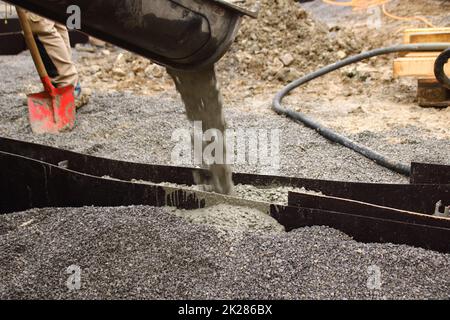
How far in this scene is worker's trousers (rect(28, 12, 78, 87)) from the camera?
4.41 meters

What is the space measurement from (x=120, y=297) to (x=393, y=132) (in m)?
2.82

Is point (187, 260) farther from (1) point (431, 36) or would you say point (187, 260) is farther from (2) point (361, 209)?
(1) point (431, 36)

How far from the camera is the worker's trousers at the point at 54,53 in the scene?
441 cm

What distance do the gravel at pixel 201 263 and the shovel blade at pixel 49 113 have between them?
2091 mm

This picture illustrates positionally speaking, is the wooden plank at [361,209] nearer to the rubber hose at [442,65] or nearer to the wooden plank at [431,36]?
the rubber hose at [442,65]

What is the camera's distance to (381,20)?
29.1 ft

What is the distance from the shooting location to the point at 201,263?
74.2 inches

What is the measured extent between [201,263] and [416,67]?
3204mm

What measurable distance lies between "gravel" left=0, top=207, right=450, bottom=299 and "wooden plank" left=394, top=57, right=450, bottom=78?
9.14 feet

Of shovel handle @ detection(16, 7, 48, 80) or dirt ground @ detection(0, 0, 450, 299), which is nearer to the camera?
dirt ground @ detection(0, 0, 450, 299)

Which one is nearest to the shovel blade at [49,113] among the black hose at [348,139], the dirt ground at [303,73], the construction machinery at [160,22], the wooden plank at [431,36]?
the dirt ground at [303,73]

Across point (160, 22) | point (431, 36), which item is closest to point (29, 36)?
point (160, 22)

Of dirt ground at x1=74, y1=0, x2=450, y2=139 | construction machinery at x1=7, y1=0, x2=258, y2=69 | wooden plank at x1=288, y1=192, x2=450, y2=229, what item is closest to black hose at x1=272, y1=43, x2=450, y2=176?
dirt ground at x1=74, y1=0, x2=450, y2=139

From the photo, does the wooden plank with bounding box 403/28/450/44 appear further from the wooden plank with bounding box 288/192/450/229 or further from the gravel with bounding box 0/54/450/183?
the wooden plank with bounding box 288/192/450/229
